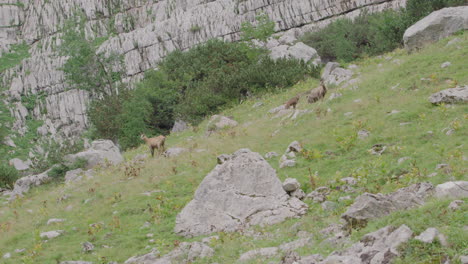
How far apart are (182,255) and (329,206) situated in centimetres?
398

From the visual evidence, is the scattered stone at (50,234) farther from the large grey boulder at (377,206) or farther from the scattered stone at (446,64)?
the scattered stone at (446,64)

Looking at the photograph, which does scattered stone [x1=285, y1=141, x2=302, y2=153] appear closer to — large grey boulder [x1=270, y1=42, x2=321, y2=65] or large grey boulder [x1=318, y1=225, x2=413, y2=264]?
large grey boulder [x1=318, y1=225, x2=413, y2=264]

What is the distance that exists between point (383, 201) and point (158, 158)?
15699 mm

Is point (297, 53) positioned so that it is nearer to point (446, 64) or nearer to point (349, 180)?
point (446, 64)

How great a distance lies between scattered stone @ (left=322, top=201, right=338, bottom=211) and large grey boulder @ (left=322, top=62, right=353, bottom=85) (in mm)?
20126

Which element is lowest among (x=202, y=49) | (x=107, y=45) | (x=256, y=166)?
(x=256, y=166)

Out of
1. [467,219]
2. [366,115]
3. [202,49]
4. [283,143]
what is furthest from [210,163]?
[202,49]

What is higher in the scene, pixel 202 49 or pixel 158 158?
pixel 202 49

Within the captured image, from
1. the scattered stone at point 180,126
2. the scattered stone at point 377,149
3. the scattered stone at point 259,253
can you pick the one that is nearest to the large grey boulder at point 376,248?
the scattered stone at point 259,253

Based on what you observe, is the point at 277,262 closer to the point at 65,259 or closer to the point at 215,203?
the point at 215,203

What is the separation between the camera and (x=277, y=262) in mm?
7500

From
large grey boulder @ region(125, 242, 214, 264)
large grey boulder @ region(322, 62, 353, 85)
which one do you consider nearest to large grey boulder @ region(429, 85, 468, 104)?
large grey boulder @ region(125, 242, 214, 264)

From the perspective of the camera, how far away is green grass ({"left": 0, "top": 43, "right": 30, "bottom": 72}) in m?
108

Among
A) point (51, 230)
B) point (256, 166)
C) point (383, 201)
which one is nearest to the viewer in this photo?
point (383, 201)
